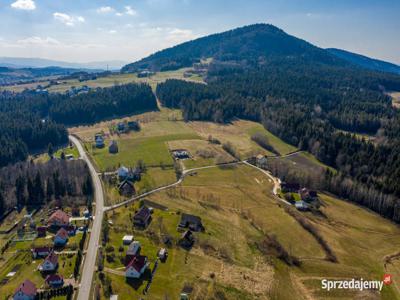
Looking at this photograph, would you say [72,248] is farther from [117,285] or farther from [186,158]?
[186,158]

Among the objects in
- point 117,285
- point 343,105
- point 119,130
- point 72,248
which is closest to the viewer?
point 117,285

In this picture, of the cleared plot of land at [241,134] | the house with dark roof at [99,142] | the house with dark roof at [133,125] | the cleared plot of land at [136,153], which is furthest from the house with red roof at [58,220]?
the house with dark roof at [133,125]

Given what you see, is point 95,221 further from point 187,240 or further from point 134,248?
point 187,240

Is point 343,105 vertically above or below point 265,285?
above

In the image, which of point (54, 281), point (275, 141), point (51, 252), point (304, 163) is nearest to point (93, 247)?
point (51, 252)

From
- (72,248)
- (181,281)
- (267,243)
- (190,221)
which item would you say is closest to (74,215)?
(72,248)

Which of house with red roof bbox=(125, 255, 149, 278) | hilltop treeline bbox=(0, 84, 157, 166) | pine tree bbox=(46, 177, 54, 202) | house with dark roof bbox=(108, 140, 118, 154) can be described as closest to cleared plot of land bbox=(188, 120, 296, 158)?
house with dark roof bbox=(108, 140, 118, 154)

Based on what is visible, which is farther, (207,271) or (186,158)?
(186,158)

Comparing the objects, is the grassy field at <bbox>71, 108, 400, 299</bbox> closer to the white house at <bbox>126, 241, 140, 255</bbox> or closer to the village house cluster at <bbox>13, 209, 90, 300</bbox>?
the white house at <bbox>126, 241, 140, 255</bbox>
